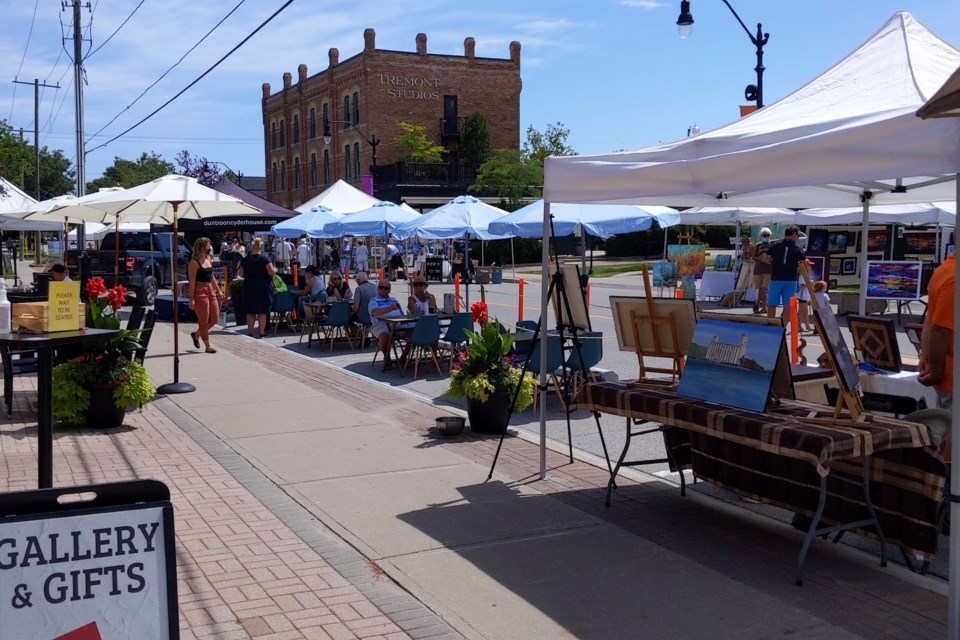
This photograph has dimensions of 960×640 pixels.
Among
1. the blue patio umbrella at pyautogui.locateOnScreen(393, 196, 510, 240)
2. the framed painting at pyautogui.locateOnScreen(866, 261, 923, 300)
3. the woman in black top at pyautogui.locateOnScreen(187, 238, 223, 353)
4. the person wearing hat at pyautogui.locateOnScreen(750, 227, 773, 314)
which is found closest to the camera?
the woman in black top at pyautogui.locateOnScreen(187, 238, 223, 353)

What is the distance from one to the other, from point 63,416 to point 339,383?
13.2 feet

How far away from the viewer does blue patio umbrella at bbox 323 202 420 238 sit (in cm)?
2059

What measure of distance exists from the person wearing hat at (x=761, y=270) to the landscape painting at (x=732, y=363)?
16973 millimetres

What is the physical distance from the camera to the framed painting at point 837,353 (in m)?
5.27

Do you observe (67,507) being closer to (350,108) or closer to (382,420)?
(382,420)

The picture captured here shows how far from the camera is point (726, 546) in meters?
5.89

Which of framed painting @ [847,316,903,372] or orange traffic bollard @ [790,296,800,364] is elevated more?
framed painting @ [847,316,903,372]

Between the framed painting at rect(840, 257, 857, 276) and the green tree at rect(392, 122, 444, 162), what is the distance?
3242 cm

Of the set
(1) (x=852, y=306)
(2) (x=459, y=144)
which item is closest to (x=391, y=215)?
(1) (x=852, y=306)

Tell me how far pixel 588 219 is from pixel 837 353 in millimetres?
9740

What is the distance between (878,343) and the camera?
Answer: 7164mm

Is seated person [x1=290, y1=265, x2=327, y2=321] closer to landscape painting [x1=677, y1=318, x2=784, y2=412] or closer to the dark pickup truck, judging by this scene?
the dark pickup truck

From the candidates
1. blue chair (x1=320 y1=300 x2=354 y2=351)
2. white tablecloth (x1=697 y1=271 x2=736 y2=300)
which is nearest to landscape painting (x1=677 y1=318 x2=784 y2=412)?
blue chair (x1=320 y1=300 x2=354 y2=351)

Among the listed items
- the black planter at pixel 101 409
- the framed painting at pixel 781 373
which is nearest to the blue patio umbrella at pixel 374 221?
the black planter at pixel 101 409
